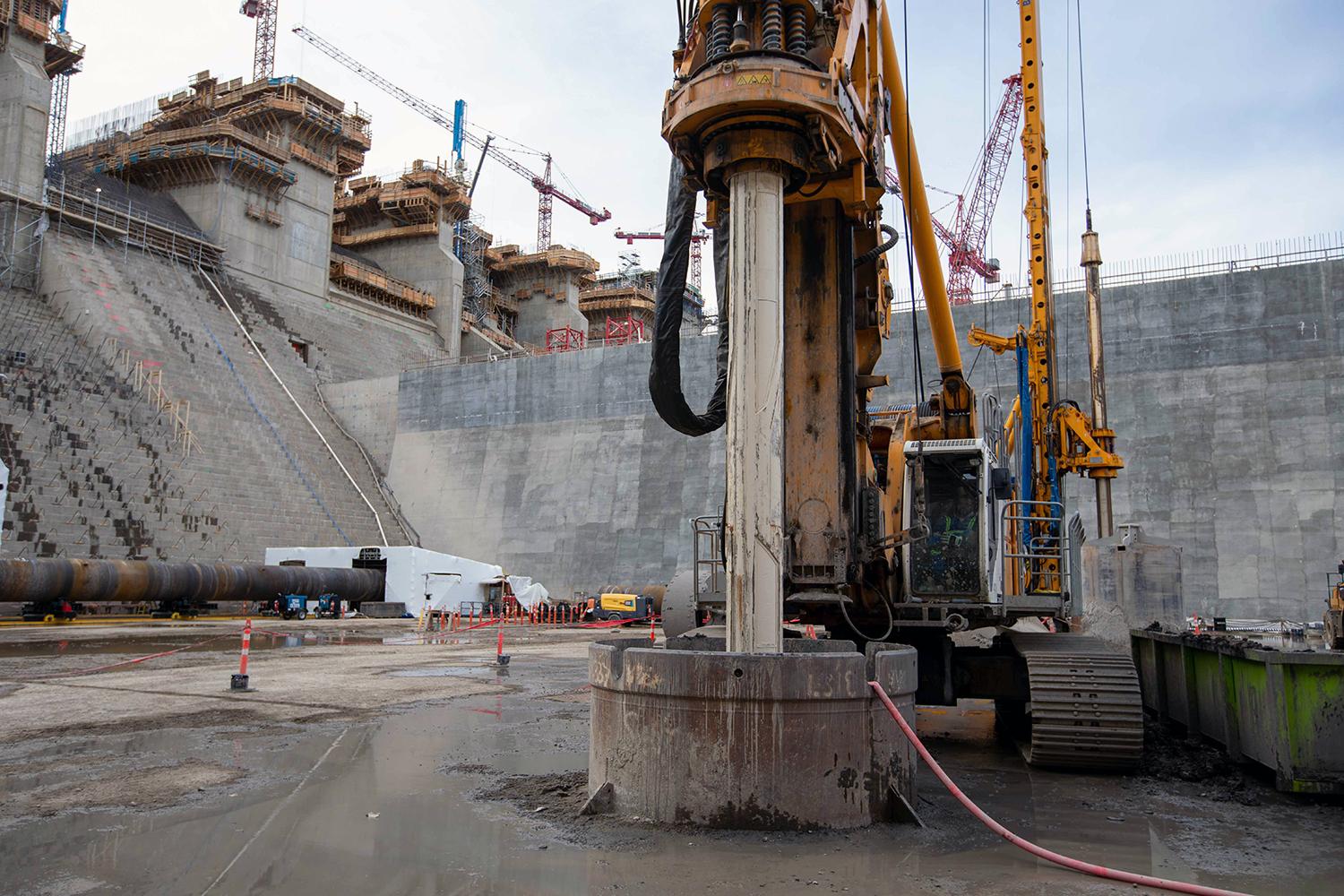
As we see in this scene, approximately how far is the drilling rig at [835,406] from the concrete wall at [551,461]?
87.8 ft

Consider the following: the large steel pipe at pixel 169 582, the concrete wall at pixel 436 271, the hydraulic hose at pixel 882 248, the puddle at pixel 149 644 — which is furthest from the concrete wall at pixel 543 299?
the hydraulic hose at pixel 882 248

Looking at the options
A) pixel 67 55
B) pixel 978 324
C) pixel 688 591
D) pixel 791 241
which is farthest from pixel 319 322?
pixel 791 241

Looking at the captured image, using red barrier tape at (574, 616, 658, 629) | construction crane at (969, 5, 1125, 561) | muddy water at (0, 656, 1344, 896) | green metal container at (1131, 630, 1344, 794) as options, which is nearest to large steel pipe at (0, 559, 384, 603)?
red barrier tape at (574, 616, 658, 629)

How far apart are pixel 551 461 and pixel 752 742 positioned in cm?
3632

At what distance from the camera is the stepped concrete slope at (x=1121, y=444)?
28.2m

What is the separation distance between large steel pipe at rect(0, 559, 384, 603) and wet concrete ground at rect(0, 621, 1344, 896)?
1521 cm

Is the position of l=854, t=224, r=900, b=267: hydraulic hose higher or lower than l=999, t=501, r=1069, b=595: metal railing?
higher

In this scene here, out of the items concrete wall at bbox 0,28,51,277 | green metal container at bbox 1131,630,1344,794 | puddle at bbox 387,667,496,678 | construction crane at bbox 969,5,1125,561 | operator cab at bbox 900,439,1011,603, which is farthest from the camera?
concrete wall at bbox 0,28,51,277

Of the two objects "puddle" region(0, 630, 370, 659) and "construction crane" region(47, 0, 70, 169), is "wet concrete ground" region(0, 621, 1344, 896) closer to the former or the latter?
"puddle" region(0, 630, 370, 659)

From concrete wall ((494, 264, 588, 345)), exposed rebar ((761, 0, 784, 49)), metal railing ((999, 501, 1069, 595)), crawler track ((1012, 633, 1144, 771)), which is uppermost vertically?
concrete wall ((494, 264, 588, 345))

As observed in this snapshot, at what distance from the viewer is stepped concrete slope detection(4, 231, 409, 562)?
34062mm

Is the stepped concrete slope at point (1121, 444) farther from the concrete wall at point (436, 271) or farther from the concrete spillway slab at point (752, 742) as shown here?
the concrete spillway slab at point (752, 742)

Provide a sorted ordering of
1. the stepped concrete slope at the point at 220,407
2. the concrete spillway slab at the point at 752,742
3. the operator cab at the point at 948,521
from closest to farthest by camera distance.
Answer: the concrete spillway slab at the point at 752,742
the operator cab at the point at 948,521
the stepped concrete slope at the point at 220,407

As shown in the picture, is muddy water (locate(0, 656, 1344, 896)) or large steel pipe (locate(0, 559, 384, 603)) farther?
large steel pipe (locate(0, 559, 384, 603))
